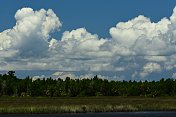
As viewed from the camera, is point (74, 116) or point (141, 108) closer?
point (74, 116)

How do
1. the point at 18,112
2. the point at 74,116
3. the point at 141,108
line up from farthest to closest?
the point at 141,108
the point at 18,112
the point at 74,116

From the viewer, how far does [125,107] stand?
112 metres

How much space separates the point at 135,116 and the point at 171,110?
2626cm

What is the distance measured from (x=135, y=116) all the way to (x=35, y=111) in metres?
20.5

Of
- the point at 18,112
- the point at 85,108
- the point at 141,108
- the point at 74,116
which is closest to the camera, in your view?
the point at 74,116

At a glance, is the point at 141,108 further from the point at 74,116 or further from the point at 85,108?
the point at 74,116

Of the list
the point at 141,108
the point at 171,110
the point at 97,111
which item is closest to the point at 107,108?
the point at 97,111

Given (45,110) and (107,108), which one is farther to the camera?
(107,108)

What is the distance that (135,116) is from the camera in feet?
307

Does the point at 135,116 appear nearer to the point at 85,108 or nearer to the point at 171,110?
the point at 85,108

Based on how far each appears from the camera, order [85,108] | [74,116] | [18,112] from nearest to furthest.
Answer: [74,116] → [18,112] → [85,108]

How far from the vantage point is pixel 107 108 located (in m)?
109

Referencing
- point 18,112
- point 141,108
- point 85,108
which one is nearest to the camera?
point 18,112

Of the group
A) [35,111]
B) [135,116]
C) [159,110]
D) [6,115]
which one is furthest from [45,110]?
[159,110]
